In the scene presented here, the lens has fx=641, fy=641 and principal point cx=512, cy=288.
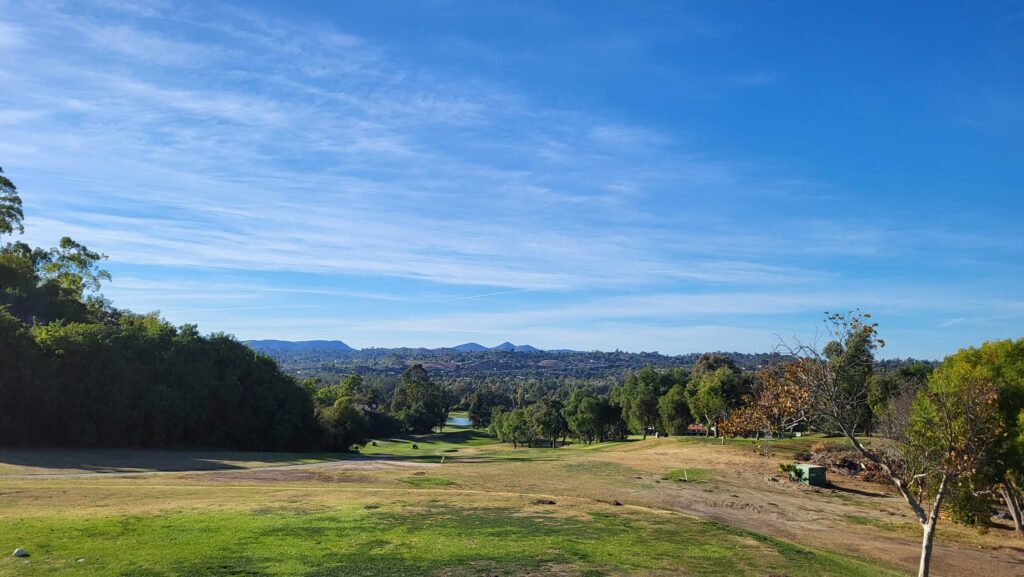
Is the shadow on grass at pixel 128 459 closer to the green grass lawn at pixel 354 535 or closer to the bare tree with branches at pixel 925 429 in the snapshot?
the green grass lawn at pixel 354 535

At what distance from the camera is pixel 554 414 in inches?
3912

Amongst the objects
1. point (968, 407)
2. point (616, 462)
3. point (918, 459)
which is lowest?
point (616, 462)

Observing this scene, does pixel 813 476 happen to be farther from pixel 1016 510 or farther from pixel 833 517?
pixel 1016 510

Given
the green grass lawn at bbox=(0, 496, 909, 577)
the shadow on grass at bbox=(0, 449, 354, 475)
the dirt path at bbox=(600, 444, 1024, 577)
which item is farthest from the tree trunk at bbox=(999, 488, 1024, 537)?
the shadow on grass at bbox=(0, 449, 354, 475)

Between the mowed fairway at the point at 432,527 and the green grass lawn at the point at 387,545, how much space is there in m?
0.07

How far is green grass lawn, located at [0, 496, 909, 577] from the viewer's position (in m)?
16.1

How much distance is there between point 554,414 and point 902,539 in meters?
71.1

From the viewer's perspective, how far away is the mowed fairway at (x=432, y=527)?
1688 cm

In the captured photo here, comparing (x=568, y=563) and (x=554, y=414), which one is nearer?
(x=568, y=563)

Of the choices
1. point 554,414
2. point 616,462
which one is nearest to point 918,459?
point 616,462

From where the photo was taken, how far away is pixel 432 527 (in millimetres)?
22297

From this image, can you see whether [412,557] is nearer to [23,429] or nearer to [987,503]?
[987,503]

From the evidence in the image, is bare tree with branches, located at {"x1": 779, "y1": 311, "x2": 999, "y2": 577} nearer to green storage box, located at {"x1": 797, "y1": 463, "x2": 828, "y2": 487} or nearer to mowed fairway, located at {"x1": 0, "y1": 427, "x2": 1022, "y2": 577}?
mowed fairway, located at {"x1": 0, "y1": 427, "x2": 1022, "y2": 577}

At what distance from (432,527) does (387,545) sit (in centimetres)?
346
